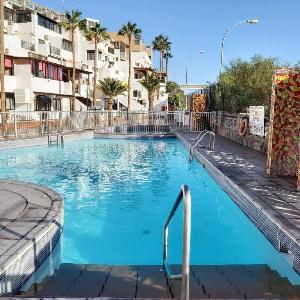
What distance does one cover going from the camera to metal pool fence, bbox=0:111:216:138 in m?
22.8

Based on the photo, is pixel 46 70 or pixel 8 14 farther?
pixel 8 14

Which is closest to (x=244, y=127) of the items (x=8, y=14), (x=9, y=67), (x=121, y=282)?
(x=121, y=282)

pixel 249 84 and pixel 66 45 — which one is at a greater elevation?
pixel 66 45

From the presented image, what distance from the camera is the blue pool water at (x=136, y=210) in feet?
23.2

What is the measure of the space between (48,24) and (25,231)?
43.6 metres

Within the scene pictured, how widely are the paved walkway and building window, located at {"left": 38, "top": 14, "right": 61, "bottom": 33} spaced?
109 feet

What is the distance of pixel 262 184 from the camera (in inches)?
378

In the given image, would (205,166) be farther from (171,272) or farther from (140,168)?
(171,272)

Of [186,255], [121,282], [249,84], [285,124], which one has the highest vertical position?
[249,84]

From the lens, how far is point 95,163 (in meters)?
17.6

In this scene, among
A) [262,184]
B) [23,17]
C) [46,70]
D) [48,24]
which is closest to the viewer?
[262,184]

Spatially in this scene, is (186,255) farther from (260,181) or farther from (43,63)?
(43,63)

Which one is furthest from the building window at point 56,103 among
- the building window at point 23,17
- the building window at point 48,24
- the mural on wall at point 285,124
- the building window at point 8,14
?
the mural on wall at point 285,124

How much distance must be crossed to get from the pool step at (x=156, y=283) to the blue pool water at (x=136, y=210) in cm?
55
